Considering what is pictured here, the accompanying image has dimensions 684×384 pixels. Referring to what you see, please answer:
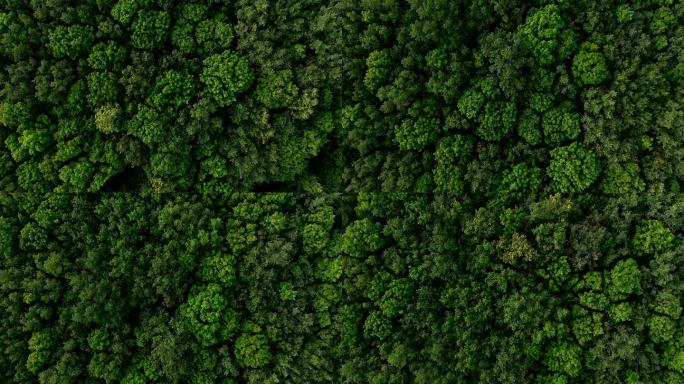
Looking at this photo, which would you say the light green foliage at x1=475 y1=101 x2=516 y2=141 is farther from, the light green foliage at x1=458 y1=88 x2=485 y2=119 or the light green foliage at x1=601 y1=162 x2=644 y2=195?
the light green foliage at x1=601 y1=162 x2=644 y2=195

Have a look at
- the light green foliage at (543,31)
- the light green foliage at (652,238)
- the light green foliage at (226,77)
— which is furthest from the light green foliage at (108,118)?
the light green foliage at (652,238)

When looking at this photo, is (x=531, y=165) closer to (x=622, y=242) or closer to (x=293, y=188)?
(x=622, y=242)

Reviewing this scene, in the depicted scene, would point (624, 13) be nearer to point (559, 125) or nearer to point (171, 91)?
point (559, 125)

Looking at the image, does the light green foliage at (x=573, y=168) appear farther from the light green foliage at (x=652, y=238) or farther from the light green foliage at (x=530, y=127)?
the light green foliage at (x=652, y=238)

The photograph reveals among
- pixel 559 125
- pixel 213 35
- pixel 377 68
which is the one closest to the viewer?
pixel 559 125

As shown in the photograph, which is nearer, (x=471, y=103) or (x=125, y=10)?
(x=471, y=103)

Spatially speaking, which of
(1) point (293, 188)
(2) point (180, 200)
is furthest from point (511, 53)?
(2) point (180, 200)

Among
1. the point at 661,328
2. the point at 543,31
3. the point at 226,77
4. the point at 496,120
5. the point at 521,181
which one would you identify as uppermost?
the point at 226,77

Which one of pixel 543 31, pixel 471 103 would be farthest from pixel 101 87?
pixel 543 31
